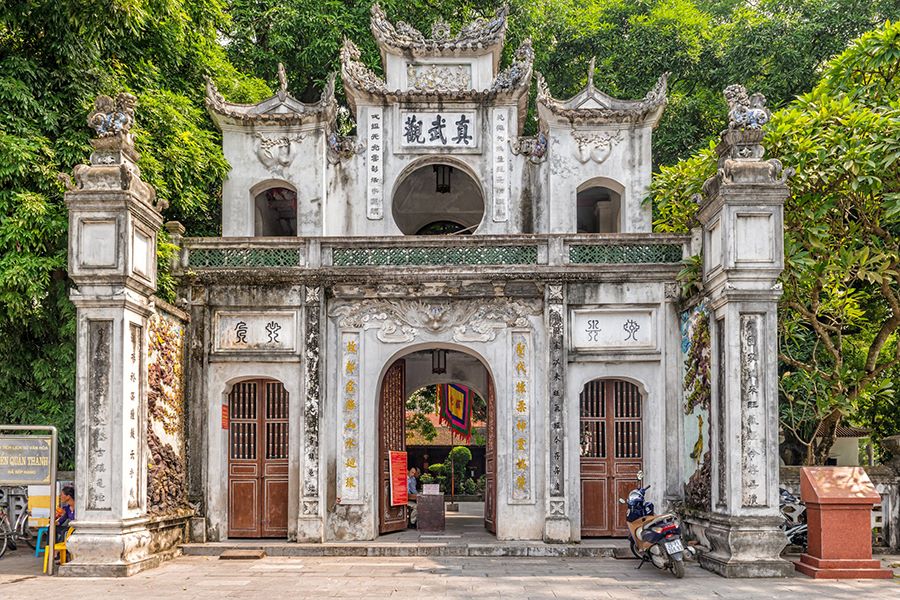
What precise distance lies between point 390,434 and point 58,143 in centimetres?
637

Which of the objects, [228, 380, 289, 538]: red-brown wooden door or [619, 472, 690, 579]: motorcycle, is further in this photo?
[228, 380, 289, 538]: red-brown wooden door

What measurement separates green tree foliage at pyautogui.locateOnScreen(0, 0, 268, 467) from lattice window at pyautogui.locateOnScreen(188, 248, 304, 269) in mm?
1079

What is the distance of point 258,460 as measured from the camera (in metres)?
14.2

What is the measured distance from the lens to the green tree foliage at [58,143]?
12438 mm

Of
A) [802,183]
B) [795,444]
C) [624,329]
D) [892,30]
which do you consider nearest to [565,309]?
[624,329]

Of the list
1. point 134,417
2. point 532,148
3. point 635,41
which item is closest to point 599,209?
point 532,148

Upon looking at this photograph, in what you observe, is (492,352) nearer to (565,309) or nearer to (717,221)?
(565,309)

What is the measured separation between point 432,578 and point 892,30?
9.33m

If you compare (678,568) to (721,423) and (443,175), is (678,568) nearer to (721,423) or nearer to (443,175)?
(721,423)

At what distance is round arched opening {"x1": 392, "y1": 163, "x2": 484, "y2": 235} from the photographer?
17.4 meters

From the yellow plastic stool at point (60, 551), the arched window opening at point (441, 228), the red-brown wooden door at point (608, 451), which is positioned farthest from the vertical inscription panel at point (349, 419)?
the arched window opening at point (441, 228)

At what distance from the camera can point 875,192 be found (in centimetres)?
1264

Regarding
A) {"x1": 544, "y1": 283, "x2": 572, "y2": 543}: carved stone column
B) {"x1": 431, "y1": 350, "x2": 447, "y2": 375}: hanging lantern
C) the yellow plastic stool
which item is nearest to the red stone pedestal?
{"x1": 544, "y1": 283, "x2": 572, "y2": 543}: carved stone column

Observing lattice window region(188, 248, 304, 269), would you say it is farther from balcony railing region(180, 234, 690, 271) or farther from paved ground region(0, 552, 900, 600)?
paved ground region(0, 552, 900, 600)
